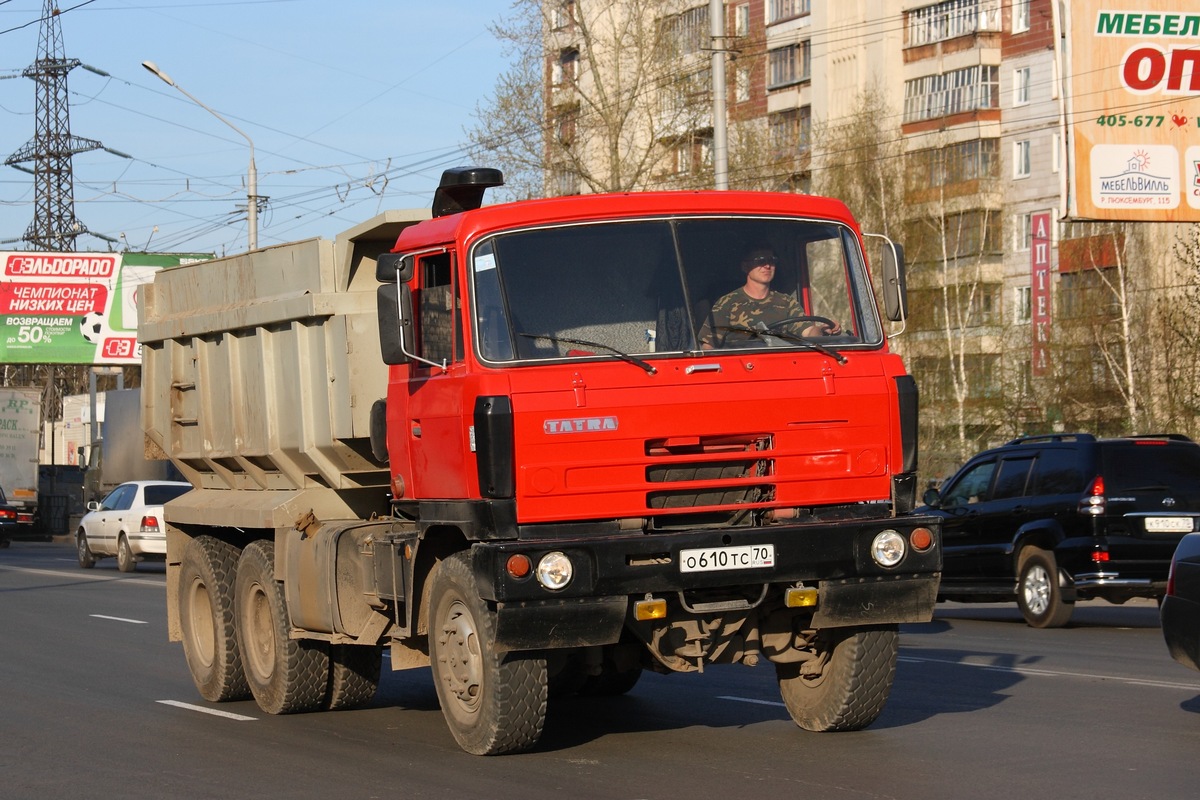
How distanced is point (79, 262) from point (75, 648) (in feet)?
146

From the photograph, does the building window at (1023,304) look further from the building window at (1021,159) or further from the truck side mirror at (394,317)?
the truck side mirror at (394,317)

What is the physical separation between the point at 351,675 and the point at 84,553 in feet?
74.4

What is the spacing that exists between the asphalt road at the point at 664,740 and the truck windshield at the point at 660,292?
2005 millimetres

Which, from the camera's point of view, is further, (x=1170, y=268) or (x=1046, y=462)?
(x=1170, y=268)

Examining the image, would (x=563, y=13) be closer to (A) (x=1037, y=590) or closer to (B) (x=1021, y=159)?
(B) (x=1021, y=159)

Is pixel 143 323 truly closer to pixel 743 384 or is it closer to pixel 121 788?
pixel 121 788

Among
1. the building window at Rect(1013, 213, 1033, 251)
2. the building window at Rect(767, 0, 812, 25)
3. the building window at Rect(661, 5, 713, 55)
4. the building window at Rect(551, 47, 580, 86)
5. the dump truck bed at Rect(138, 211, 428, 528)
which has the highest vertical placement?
the building window at Rect(767, 0, 812, 25)

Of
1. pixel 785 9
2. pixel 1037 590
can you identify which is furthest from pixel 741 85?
pixel 1037 590

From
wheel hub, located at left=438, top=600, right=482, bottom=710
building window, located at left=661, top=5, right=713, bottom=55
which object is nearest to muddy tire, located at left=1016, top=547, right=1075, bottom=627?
wheel hub, located at left=438, top=600, right=482, bottom=710

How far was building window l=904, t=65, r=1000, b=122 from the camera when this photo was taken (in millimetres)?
51344

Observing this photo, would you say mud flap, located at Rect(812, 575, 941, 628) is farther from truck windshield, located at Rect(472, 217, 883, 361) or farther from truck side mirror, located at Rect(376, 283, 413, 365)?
truck side mirror, located at Rect(376, 283, 413, 365)

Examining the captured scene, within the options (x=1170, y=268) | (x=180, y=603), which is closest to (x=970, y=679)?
(x=180, y=603)

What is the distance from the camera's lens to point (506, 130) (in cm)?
4050

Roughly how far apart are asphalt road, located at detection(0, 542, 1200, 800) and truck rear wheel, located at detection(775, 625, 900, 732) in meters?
0.12
